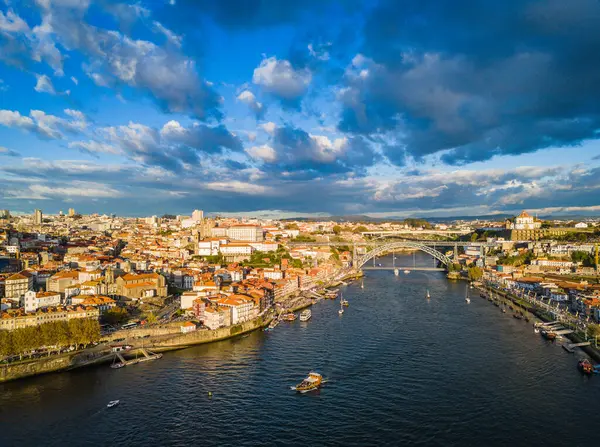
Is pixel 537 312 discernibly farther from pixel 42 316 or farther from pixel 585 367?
pixel 42 316

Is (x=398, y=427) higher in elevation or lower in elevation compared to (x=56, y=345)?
lower

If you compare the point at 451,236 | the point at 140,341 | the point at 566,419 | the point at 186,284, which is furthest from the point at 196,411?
the point at 451,236

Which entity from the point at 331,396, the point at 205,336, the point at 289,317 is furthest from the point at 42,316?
the point at 331,396

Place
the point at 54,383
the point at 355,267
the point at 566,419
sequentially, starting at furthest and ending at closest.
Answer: the point at 355,267
the point at 54,383
the point at 566,419

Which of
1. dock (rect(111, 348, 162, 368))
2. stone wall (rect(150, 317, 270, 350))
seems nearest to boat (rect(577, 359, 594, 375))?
stone wall (rect(150, 317, 270, 350))

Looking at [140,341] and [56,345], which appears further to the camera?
[140,341]

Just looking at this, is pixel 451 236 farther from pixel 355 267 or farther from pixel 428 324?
pixel 428 324
